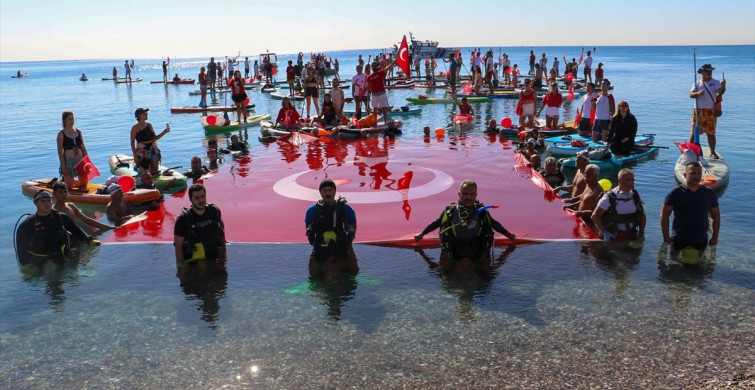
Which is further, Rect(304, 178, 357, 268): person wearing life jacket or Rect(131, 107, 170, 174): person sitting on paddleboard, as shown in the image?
Rect(131, 107, 170, 174): person sitting on paddleboard

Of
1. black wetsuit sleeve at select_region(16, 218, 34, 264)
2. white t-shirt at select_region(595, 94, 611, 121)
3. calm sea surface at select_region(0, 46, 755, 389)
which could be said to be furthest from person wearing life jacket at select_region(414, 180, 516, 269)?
white t-shirt at select_region(595, 94, 611, 121)

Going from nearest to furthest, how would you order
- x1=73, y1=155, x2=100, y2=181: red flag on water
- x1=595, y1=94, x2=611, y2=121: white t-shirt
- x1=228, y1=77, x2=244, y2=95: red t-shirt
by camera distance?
x1=73, y1=155, x2=100, y2=181: red flag on water < x1=595, y1=94, x2=611, y2=121: white t-shirt < x1=228, y1=77, x2=244, y2=95: red t-shirt

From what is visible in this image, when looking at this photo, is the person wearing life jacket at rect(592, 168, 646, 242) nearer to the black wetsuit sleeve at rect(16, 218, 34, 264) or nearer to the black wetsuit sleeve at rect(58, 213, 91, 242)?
the black wetsuit sleeve at rect(58, 213, 91, 242)

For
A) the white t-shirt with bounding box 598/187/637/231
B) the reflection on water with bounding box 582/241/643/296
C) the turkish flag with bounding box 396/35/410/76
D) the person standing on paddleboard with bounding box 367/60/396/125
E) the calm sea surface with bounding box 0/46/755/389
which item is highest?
the turkish flag with bounding box 396/35/410/76

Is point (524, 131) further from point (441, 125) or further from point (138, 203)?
point (138, 203)

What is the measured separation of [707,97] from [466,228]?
33.5 ft

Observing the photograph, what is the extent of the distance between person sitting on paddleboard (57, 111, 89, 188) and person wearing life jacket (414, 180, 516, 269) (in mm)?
8918

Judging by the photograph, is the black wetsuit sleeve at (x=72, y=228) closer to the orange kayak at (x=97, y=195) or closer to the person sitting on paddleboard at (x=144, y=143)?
the orange kayak at (x=97, y=195)

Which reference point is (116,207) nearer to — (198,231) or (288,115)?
(198,231)

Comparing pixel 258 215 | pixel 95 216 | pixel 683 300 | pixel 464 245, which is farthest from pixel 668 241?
pixel 95 216

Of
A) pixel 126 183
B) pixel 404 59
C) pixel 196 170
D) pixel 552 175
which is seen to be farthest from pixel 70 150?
pixel 404 59

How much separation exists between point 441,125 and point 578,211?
48.5ft

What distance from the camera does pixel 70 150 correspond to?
517 inches

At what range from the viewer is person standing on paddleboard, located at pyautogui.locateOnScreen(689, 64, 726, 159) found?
584 inches
